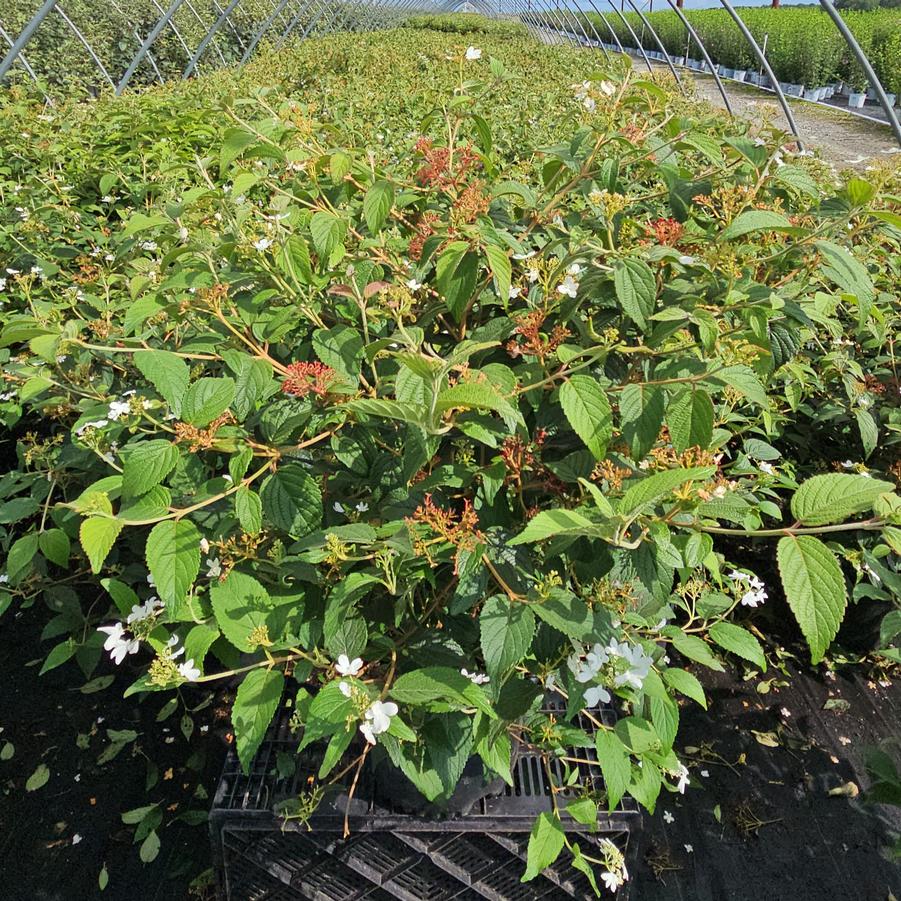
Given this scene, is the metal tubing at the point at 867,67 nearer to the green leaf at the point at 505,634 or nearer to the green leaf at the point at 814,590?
the green leaf at the point at 814,590

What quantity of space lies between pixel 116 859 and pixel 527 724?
3.98 feet

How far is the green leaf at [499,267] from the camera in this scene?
103cm

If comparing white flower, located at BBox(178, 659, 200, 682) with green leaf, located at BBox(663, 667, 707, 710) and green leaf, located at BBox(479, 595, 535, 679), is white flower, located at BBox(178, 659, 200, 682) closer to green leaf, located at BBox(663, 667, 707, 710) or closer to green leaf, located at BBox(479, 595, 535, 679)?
green leaf, located at BBox(479, 595, 535, 679)

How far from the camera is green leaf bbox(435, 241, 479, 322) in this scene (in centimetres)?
106

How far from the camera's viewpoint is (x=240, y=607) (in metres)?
1.05

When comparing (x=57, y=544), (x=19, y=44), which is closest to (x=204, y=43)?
(x=19, y=44)

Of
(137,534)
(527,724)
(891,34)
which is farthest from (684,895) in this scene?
(891,34)

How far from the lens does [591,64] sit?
10797 millimetres

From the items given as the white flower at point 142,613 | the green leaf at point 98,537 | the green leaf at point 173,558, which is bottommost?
the white flower at point 142,613

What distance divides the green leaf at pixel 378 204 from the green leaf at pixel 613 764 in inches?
38.2

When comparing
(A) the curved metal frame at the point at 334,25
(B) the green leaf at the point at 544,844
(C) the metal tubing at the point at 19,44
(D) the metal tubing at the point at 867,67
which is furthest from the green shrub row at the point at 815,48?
(B) the green leaf at the point at 544,844

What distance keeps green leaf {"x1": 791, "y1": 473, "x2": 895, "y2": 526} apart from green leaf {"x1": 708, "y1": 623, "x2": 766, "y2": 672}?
19.2 inches

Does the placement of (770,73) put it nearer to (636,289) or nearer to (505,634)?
(636,289)

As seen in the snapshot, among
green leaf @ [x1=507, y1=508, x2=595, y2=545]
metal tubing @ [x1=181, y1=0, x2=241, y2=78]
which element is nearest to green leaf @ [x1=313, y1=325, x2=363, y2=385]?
green leaf @ [x1=507, y1=508, x2=595, y2=545]
